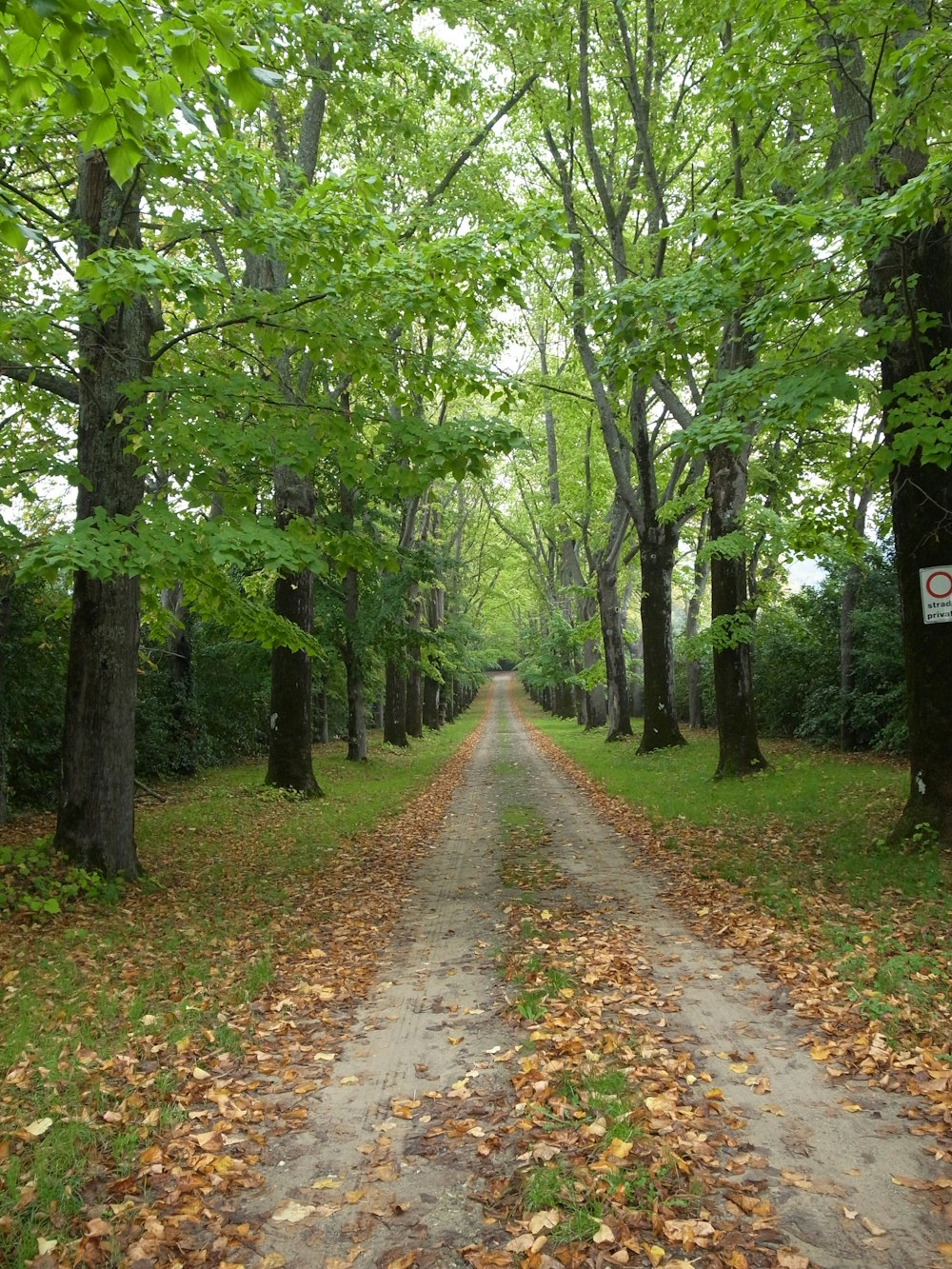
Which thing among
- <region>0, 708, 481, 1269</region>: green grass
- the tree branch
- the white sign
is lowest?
<region>0, 708, 481, 1269</region>: green grass

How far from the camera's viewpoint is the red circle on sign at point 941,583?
7.39m

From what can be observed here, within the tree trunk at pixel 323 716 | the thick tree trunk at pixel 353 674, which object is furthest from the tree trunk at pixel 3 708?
the tree trunk at pixel 323 716

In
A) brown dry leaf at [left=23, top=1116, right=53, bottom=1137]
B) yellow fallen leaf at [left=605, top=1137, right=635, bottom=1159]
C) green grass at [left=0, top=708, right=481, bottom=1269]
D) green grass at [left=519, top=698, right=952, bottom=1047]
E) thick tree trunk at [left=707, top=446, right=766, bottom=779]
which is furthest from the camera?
thick tree trunk at [left=707, top=446, right=766, bottom=779]

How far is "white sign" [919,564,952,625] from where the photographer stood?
24.1ft

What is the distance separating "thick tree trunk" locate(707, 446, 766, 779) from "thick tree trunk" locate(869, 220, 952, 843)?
552 centimetres

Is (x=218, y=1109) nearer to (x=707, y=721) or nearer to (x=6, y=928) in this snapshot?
(x=6, y=928)

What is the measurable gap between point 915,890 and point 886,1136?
3.64 metres

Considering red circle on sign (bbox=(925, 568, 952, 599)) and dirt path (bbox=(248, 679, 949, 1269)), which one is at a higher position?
red circle on sign (bbox=(925, 568, 952, 599))

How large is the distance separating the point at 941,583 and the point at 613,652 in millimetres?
17178

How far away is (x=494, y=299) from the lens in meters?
7.75

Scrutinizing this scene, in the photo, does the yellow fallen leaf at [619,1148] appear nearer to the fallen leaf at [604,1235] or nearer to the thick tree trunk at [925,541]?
the fallen leaf at [604,1235]

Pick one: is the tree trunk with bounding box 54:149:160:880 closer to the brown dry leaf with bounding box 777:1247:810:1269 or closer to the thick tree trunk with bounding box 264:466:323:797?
the thick tree trunk with bounding box 264:466:323:797

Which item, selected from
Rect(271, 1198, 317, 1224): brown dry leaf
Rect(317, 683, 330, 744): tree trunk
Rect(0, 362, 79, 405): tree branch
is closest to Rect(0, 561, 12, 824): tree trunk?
Rect(0, 362, 79, 405): tree branch

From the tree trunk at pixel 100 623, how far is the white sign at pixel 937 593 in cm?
743
